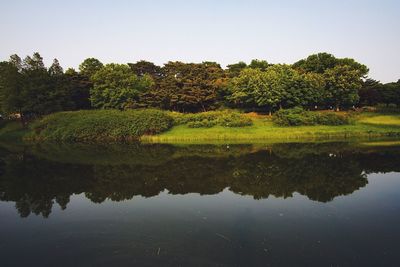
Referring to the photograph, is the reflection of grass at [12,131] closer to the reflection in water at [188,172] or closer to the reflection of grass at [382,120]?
the reflection in water at [188,172]

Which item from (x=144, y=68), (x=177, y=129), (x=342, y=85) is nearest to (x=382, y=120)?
(x=342, y=85)

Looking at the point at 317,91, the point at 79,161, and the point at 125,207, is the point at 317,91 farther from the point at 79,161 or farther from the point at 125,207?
the point at 125,207

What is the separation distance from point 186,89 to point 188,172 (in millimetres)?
36806


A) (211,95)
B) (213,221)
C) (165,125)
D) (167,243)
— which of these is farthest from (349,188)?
(211,95)

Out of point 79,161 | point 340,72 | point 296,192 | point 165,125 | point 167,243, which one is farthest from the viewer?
point 340,72

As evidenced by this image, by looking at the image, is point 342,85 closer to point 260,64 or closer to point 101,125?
point 260,64

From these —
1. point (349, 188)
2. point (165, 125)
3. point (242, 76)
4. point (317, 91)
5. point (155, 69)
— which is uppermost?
point (155, 69)

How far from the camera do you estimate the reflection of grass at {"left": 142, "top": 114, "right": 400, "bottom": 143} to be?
43562 mm

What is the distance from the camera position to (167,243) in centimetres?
1116

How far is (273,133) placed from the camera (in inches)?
1762

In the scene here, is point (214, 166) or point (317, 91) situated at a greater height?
point (317, 91)

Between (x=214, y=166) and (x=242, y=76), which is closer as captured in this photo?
(x=214, y=166)

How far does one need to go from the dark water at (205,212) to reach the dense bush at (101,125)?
1855 centimetres

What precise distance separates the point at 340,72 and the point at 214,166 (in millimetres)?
45455
